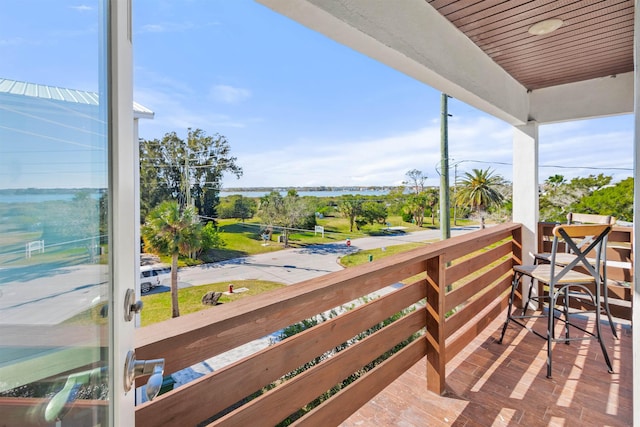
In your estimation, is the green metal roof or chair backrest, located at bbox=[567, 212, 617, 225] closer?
the green metal roof

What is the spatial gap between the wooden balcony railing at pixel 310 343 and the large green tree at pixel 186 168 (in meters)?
9.76

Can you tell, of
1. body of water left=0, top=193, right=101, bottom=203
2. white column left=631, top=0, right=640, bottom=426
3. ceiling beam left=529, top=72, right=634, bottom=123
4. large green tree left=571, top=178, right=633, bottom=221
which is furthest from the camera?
large green tree left=571, top=178, right=633, bottom=221

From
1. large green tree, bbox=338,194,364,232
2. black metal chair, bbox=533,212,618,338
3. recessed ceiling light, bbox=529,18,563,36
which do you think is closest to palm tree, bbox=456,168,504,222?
large green tree, bbox=338,194,364,232

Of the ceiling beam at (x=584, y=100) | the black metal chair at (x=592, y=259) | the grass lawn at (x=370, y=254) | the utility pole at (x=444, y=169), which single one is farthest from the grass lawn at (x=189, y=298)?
the ceiling beam at (x=584, y=100)

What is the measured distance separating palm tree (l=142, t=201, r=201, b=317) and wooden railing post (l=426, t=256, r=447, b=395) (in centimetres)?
912

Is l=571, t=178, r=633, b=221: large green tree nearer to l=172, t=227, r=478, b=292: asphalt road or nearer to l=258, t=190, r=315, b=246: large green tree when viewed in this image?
l=172, t=227, r=478, b=292: asphalt road

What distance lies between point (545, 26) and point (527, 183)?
1524 mm

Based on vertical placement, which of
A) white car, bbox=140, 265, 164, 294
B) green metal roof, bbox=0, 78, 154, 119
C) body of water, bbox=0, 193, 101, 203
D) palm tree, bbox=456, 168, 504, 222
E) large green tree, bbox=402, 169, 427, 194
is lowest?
white car, bbox=140, 265, 164, 294

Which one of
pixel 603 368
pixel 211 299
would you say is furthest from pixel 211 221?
pixel 603 368

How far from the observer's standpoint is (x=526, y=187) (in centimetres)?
300

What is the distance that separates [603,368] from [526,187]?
1577 millimetres

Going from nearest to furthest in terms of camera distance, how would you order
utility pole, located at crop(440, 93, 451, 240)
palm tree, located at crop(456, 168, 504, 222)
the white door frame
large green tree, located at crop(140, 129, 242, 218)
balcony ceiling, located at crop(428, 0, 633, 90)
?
1. the white door frame
2. balcony ceiling, located at crop(428, 0, 633, 90)
3. utility pole, located at crop(440, 93, 451, 240)
4. large green tree, located at crop(140, 129, 242, 218)
5. palm tree, located at crop(456, 168, 504, 222)

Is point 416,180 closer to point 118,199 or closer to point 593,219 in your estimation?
point 593,219

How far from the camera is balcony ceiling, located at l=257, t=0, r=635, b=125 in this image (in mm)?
1337
